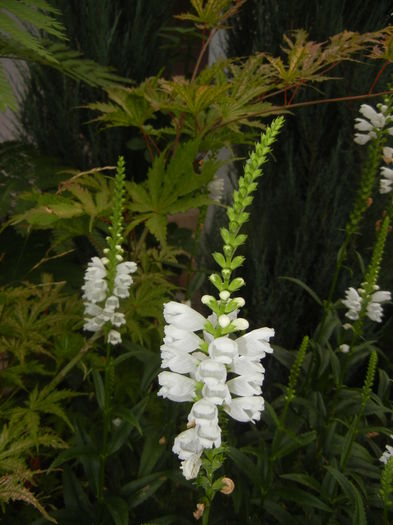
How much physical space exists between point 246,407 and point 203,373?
123mm

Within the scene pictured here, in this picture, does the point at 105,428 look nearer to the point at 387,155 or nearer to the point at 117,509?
the point at 117,509

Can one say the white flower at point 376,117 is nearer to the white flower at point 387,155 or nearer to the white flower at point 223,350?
the white flower at point 387,155

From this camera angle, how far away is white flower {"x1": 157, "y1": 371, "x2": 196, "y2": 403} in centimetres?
64

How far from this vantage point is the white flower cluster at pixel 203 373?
0.58 meters

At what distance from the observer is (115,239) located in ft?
2.80

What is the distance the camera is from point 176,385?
0.64m

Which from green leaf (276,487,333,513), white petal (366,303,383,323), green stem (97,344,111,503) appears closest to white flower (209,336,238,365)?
green stem (97,344,111,503)

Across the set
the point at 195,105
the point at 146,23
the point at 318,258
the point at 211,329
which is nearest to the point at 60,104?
the point at 146,23

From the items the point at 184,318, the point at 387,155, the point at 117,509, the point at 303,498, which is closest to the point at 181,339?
the point at 184,318

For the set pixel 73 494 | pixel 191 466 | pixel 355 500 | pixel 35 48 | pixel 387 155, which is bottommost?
pixel 73 494

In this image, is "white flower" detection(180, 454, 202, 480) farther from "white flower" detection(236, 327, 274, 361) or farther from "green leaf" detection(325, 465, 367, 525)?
"green leaf" detection(325, 465, 367, 525)

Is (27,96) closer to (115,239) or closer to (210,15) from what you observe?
(210,15)

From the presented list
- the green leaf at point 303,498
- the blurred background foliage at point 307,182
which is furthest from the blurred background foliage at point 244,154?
the green leaf at point 303,498

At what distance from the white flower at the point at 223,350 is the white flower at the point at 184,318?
5 cm
